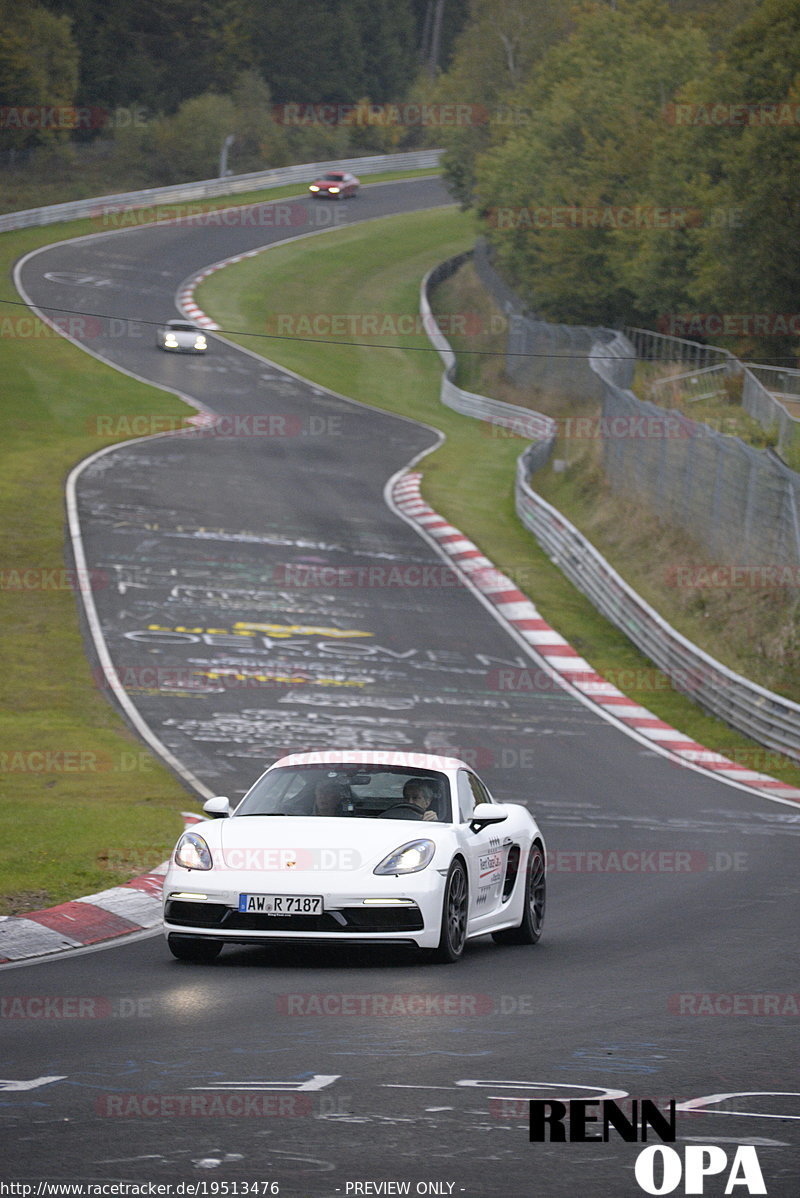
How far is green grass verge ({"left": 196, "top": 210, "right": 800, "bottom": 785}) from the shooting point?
89.9ft

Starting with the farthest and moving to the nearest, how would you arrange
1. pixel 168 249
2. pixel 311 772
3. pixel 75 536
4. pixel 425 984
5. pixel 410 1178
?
pixel 168 249, pixel 75 536, pixel 311 772, pixel 425 984, pixel 410 1178

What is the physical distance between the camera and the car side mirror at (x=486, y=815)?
34.2ft

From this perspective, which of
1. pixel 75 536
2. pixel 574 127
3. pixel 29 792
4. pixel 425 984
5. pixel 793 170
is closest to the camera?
pixel 425 984

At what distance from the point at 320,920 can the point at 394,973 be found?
0.52m

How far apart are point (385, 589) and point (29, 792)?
1360 centimetres

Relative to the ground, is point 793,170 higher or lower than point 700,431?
higher

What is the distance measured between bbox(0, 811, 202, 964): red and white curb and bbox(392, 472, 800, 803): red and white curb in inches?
395

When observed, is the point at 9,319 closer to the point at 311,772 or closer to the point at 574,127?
the point at 574,127

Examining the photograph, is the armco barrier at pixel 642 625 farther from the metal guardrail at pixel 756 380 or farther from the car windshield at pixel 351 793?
the car windshield at pixel 351 793

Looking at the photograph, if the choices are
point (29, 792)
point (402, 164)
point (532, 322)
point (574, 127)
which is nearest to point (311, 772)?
point (29, 792)

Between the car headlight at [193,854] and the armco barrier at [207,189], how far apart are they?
68257 mm

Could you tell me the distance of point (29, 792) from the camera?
1741 cm

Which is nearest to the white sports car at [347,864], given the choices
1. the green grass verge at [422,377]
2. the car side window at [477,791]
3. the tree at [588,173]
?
the car side window at [477,791]

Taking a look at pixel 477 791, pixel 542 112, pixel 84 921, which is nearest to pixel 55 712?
pixel 84 921
